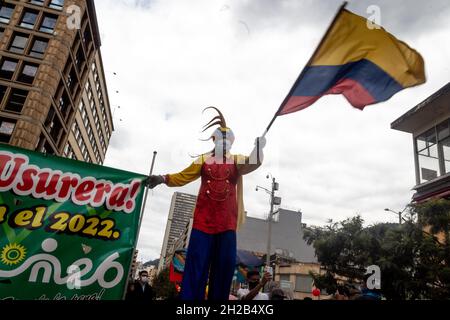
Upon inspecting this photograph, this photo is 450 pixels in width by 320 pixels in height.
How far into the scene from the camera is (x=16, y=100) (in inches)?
1264

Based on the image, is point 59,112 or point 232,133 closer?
point 232,133

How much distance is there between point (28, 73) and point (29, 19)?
626cm

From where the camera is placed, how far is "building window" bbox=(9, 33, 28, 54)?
1330 inches

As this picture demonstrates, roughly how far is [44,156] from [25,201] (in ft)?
1.63

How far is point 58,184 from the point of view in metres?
3.43

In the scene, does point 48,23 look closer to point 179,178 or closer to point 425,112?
point 425,112

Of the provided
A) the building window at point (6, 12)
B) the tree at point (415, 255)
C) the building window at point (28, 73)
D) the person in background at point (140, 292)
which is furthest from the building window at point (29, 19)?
the person in background at point (140, 292)

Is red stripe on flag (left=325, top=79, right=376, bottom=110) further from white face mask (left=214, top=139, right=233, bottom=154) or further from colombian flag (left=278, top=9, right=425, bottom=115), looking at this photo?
white face mask (left=214, top=139, right=233, bottom=154)

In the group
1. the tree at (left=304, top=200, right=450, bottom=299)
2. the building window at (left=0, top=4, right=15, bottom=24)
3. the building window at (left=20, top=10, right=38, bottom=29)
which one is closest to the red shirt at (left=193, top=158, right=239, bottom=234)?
the tree at (left=304, top=200, right=450, bottom=299)

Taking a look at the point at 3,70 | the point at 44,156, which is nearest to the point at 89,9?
the point at 3,70

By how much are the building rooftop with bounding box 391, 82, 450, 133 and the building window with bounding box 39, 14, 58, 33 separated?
32874mm

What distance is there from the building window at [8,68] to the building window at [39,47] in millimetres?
1843
